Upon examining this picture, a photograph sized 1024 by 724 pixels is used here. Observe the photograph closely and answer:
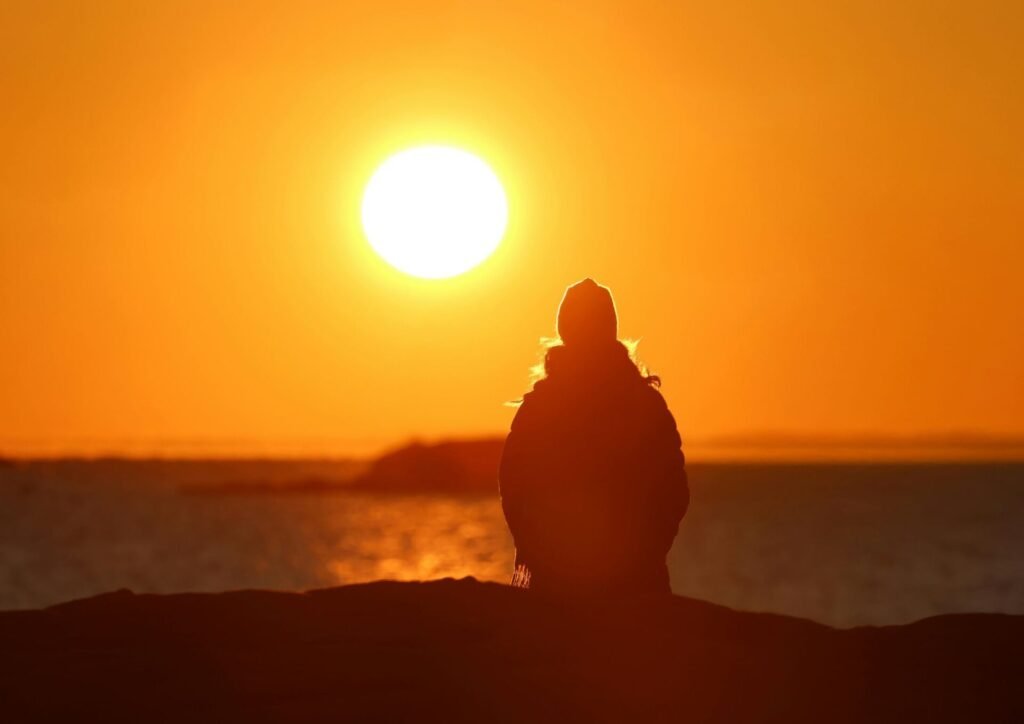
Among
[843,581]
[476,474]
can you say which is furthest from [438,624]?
[476,474]

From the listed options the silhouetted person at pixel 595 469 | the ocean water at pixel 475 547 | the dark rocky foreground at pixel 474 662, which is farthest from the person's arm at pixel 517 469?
the ocean water at pixel 475 547

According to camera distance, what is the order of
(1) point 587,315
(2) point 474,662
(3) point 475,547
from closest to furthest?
(2) point 474,662 → (1) point 587,315 → (3) point 475,547

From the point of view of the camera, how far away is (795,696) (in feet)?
33.2

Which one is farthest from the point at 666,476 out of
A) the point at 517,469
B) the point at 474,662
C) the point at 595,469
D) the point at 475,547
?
the point at 475,547

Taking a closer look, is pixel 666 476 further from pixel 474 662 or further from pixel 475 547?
pixel 475 547

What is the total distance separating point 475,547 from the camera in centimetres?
9288

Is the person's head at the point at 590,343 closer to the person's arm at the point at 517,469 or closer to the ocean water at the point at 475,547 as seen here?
the person's arm at the point at 517,469

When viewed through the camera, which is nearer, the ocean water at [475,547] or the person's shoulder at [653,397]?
the person's shoulder at [653,397]

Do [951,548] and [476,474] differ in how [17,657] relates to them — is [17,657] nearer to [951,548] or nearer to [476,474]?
[951,548]

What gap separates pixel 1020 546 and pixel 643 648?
259 ft

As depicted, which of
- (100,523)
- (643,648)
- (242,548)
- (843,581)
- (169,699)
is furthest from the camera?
(100,523)

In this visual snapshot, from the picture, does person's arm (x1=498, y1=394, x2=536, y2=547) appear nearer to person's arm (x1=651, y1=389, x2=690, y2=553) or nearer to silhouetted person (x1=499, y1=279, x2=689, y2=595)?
silhouetted person (x1=499, y1=279, x2=689, y2=595)

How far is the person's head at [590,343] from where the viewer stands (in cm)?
1201

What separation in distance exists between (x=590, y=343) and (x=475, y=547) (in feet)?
266
